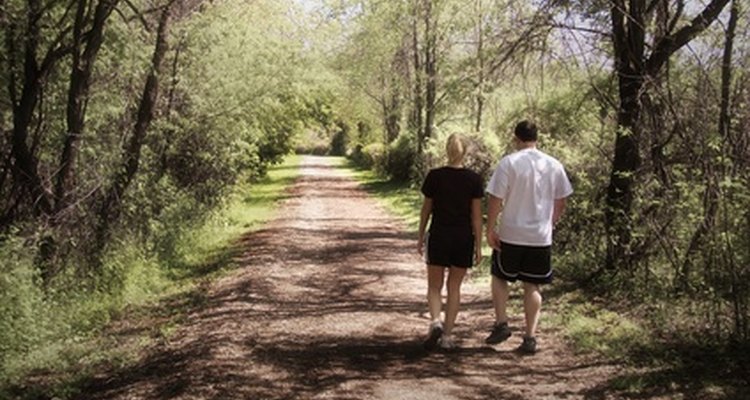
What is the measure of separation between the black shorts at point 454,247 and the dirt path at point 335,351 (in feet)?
2.75

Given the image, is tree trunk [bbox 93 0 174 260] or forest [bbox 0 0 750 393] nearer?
forest [bbox 0 0 750 393]

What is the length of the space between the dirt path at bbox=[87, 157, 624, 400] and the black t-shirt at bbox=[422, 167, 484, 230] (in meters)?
1.21

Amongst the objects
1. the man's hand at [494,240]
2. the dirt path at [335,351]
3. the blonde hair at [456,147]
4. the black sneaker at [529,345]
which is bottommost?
the dirt path at [335,351]

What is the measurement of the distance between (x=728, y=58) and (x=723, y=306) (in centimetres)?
263

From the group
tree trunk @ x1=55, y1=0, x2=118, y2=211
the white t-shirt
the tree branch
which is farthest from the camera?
tree trunk @ x1=55, y1=0, x2=118, y2=211

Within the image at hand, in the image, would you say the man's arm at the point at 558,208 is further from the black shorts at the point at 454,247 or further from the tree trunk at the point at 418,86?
the tree trunk at the point at 418,86

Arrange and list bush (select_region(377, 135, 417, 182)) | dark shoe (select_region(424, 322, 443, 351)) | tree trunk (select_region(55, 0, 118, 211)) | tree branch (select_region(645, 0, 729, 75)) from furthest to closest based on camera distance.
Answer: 1. bush (select_region(377, 135, 417, 182))
2. tree trunk (select_region(55, 0, 118, 211))
3. tree branch (select_region(645, 0, 729, 75))
4. dark shoe (select_region(424, 322, 443, 351))

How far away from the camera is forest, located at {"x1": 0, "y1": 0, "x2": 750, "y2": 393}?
6887 millimetres

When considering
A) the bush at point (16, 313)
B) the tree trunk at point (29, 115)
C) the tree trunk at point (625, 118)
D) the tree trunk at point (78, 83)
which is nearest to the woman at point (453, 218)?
the tree trunk at point (625, 118)

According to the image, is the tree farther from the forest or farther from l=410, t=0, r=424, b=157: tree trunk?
l=410, t=0, r=424, b=157: tree trunk

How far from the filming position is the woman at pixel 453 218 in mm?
6516

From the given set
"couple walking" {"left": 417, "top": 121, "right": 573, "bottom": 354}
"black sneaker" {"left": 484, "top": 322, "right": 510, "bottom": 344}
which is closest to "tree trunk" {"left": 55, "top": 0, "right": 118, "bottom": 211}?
"couple walking" {"left": 417, "top": 121, "right": 573, "bottom": 354}

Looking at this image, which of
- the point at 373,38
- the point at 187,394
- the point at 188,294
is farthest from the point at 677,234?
A: the point at 373,38

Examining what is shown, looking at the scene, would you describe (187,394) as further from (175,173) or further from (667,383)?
(175,173)
